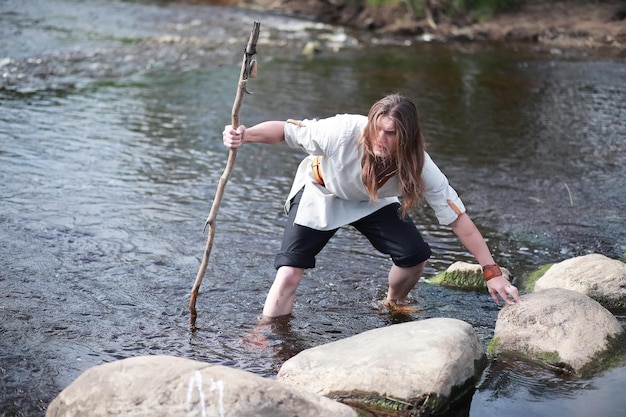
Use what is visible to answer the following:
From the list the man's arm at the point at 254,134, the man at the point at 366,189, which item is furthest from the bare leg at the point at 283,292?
the man's arm at the point at 254,134

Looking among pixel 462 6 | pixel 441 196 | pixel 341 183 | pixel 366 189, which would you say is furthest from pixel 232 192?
pixel 462 6

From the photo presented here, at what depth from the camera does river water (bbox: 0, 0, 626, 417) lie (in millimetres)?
4875

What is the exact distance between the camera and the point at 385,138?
4.41m

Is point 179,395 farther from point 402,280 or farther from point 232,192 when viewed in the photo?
point 232,192

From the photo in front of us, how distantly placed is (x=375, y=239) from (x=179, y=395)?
5.97ft

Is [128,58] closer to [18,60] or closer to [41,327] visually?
[18,60]

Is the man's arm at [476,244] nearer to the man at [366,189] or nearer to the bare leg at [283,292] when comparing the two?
the man at [366,189]

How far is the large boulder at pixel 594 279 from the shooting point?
5477 millimetres

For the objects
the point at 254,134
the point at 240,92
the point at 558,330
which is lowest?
the point at 558,330

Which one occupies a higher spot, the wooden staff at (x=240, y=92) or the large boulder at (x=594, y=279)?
the wooden staff at (x=240, y=92)

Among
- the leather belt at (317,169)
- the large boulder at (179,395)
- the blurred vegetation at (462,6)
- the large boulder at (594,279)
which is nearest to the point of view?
the large boulder at (179,395)

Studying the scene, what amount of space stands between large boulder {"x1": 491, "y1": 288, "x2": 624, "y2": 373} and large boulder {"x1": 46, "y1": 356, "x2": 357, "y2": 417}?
4.57 feet

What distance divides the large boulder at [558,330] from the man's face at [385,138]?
1.23 m

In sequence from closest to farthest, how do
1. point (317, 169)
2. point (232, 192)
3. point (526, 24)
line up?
point (317, 169) → point (232, 192) → point (526, 24)
